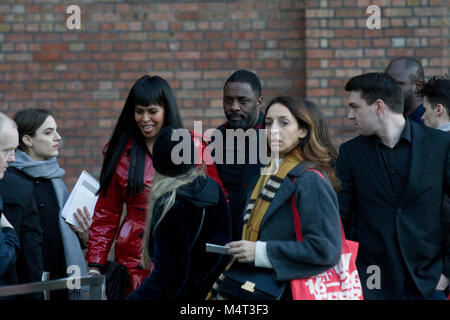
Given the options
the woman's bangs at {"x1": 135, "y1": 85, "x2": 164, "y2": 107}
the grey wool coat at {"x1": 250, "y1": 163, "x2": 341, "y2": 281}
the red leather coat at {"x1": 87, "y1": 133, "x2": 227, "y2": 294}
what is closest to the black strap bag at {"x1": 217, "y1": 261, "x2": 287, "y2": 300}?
the grey wool coat at {"x1": 250, "y1": 163, "x2": 341, "y2": 281}

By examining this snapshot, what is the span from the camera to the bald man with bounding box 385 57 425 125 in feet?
14.2

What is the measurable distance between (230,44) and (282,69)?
530 millimetres

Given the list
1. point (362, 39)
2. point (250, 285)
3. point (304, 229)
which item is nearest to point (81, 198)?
point (250, 285)

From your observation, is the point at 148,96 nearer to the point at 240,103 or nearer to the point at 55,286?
the point at 240,103

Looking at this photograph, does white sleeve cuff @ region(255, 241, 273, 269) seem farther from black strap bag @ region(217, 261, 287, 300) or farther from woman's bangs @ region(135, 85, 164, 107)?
woman's bangs @ region(135, 85, 164, 107)

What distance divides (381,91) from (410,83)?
1075mm

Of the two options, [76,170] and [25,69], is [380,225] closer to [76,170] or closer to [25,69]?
[76,170]

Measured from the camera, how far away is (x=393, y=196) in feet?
11.2

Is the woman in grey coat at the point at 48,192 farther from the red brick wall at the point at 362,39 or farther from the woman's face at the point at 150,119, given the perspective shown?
the red brick wall at the point at 362,39

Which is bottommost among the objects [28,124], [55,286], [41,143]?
[55,286]

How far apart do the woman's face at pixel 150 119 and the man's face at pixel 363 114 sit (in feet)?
3.54

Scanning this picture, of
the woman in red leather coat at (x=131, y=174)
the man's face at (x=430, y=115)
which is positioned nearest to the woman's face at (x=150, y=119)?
the woman in red leather coat at (x=131, y=174)

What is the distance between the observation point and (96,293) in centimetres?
318

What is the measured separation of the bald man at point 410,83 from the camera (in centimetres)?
433
